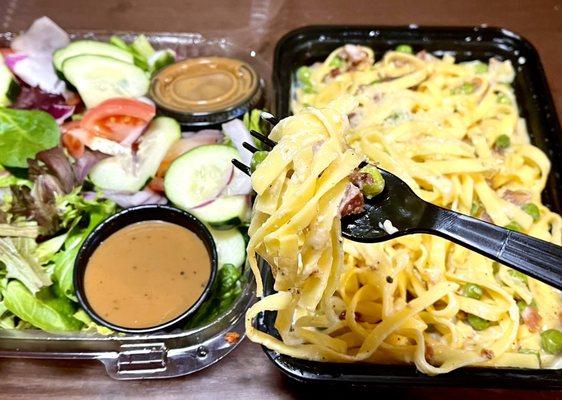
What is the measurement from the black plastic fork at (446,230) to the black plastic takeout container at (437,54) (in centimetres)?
56

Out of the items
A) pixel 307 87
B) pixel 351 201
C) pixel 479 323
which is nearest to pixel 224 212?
pixel 351 201

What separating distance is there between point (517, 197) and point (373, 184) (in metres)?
1.20

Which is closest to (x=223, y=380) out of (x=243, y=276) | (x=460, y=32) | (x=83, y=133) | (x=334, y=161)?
(x=243, y=276)

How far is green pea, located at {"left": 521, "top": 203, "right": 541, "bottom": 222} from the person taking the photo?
2.57 meters

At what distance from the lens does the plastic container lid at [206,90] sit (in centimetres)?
293

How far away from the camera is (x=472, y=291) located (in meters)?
2.34

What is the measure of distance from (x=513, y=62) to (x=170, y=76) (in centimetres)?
190

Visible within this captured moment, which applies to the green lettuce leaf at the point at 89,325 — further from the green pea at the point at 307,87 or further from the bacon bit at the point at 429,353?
the green pea at the point at 307,87

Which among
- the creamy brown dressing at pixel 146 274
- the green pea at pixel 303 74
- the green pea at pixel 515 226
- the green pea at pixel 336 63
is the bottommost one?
the creamy brown dressing at pixel 146 274

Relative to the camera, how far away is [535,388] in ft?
6.60

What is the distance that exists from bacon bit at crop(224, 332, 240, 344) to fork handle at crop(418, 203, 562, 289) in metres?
0.88

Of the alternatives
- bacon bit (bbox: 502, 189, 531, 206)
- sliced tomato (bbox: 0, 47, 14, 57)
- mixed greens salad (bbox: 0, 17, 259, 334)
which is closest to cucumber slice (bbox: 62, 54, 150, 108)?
mixed greens salad (bbox: 0, 17, 259, 334)

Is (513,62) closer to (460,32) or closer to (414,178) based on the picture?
(460,32)

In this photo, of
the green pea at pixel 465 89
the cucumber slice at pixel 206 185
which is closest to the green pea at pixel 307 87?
the cucumber slice at pixel 206 185
